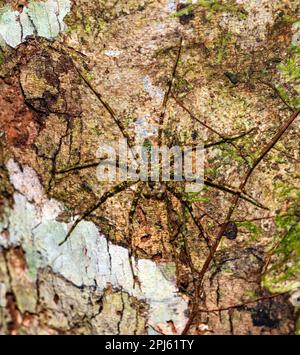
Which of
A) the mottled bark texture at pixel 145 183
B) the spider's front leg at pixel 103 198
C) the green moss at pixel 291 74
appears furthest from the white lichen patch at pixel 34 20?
the green moss at pixel 291 74

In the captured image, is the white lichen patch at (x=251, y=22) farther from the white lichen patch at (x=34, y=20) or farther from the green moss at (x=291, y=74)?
the white lichen patch at (x=34, y=20)

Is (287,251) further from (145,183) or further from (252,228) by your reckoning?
(145,183)

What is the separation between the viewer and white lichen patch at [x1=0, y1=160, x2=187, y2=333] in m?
1.55

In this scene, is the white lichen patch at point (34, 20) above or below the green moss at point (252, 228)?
above

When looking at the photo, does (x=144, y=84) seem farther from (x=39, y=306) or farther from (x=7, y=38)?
(x=39, y=306)

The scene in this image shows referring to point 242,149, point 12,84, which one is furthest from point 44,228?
point 242,149

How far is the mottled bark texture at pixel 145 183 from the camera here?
1596mm

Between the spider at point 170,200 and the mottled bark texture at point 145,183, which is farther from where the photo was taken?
the spider at point 170,200

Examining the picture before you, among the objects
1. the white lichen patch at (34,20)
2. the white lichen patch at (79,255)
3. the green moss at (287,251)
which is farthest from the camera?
the white lichen patch at (34,20)

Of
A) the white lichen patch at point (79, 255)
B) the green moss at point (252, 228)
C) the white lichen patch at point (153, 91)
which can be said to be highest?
the white lichen patch at point (153, 91)

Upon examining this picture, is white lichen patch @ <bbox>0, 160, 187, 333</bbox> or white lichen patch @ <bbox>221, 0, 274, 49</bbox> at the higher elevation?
white lichen patch @ <bbox>221, 0, 274, 49</bbox>

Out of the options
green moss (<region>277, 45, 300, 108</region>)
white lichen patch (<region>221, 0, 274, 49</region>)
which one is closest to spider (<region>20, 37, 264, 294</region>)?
green moss (<region>277, 45, 300, 108</region>)

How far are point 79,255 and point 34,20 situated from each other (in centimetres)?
99

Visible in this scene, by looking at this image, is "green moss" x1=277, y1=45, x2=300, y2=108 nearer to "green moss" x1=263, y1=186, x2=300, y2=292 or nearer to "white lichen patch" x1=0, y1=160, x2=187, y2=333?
"green moss" x1=263, y1=186, x2=300, y2=292
